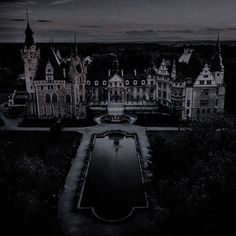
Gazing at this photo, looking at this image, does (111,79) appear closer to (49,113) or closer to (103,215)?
(49,113)

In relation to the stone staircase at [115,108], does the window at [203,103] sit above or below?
above

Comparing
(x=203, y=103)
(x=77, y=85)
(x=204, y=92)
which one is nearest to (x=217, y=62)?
(x=204, y=92)

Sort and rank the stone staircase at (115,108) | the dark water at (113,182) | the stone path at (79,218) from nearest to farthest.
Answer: the stone path at (79,218), the dark water at (113,182), the stone staircase at (115,108)

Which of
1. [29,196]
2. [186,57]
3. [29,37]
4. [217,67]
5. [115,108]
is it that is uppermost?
[29,37]

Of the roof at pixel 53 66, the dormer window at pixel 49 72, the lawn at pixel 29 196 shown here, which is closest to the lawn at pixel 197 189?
the lawn at pixel 29 196

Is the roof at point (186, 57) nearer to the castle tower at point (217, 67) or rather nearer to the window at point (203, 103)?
the castle tower at point (217, 67)

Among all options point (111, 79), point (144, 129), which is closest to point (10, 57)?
point (111, 79)

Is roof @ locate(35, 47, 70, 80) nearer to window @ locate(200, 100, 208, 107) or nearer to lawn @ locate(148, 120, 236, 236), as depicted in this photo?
window @ locate(200, 100, 208, 107)

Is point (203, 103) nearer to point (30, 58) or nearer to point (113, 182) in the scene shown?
point (113, 182)

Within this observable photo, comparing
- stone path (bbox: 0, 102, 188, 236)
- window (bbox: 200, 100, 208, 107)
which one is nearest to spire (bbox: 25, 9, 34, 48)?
stone path (bbox: 0, 102, 188, 236)
